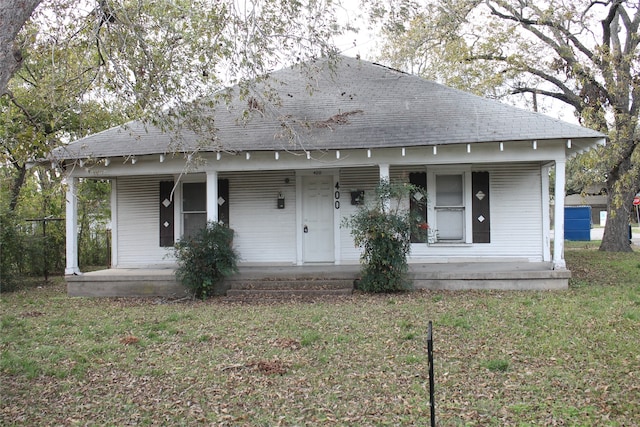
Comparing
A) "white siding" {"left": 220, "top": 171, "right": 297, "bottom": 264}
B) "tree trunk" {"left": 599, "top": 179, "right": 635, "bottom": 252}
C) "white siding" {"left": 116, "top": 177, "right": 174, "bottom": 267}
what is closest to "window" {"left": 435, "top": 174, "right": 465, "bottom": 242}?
"white siding" {"left": 220, "top": 171, "right": 297, "bottom": 264}

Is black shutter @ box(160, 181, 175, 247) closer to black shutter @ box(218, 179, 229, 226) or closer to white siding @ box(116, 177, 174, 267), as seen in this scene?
white siding @ box(116, 177, 174, 267)

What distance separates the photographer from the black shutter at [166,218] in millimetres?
12174

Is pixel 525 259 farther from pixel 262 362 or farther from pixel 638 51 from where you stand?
pixel 638 51

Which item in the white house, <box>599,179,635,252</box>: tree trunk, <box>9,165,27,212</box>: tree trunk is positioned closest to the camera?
the white house

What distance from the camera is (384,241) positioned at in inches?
375

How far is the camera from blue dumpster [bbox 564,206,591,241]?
2356 cm

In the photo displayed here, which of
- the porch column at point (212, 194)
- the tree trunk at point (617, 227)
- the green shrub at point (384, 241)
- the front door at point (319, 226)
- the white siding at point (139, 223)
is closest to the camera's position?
the green shrub at point (384, 241)

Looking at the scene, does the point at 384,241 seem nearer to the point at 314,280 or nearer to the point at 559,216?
the point at 314,280

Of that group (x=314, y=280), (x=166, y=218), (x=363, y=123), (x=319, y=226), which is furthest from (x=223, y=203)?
(x=363, y=123)

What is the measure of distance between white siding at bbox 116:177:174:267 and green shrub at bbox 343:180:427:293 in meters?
5.15

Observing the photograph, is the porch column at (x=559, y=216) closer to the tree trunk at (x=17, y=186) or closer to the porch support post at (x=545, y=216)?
the porch support post at (x=545, y=216)

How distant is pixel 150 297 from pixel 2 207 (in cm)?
482

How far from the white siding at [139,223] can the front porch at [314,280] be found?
957 mm

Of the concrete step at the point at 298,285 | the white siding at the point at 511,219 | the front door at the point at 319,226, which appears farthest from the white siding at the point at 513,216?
the concrete step at the point at 298,285
